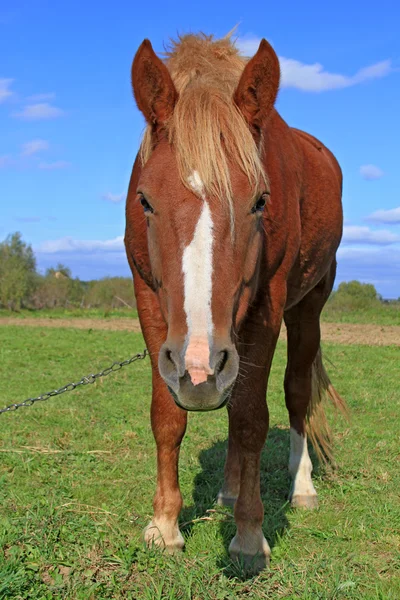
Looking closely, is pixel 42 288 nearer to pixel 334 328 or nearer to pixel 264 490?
pixel 334 328

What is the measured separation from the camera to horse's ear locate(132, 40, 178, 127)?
2.52 meters

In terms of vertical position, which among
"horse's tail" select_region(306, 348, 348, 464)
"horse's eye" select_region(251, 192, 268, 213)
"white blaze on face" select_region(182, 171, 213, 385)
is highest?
"horse's eye" select_region(251, 192, 268, 213)

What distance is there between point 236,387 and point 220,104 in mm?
1354

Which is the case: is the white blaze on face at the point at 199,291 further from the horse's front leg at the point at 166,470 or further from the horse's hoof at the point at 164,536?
the horse's hoof at the point at 164,536

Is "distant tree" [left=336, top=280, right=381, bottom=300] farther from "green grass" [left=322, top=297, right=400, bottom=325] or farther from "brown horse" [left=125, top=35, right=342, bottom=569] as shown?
"brown horse" [left=125, top=35, right=342, bottom=569]

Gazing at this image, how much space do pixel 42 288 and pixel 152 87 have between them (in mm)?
35609

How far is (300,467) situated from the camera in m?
4.38

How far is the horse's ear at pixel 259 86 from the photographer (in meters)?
2.54

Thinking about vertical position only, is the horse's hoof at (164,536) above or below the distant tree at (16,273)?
below

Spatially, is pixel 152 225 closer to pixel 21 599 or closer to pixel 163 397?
pixel 163 397

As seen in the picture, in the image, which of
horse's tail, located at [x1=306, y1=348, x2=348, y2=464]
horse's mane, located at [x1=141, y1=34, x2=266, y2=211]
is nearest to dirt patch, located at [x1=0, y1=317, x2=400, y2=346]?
horse's tail, located at [x1=306, y1=348, x2=348, y2=464]

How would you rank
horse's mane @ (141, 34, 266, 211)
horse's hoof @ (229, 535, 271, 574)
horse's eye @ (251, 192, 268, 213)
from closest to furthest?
horse's mane @ (141, 34, 266, 211) → horse's eye @ (251, 192, 268, 213) → horse's hoof @ (229, 535, 271, 574)

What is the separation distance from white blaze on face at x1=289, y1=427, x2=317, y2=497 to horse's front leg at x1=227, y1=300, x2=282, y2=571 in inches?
47.2

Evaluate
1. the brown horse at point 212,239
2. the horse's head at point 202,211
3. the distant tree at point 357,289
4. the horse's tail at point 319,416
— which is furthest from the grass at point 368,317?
the horse's head at point 202,211
